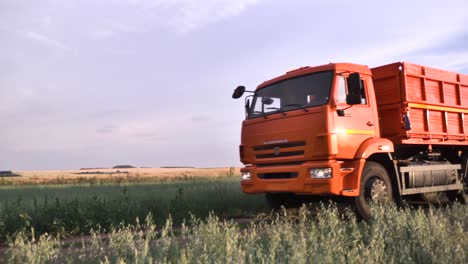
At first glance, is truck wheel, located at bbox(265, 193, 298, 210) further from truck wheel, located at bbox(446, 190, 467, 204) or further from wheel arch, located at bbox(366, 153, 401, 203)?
truck wheel, located at bbox(446, 190, 467, 204)

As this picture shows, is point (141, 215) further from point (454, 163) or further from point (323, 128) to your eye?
point (454, 163)

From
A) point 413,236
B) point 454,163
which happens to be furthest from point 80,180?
point 413,236

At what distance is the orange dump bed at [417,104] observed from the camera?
9773mm

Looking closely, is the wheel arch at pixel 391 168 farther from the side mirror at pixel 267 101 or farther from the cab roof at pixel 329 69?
the side mirror at pixel 267 101

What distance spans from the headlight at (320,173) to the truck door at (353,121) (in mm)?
367

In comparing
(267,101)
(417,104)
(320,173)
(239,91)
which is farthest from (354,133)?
(239,91)

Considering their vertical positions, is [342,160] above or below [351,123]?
below

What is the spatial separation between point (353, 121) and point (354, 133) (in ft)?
0.78

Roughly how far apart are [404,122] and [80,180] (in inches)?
996

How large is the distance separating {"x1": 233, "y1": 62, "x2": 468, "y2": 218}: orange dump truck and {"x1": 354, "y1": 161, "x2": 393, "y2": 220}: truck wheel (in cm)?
2

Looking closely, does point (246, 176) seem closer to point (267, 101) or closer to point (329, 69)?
point (267, 101)

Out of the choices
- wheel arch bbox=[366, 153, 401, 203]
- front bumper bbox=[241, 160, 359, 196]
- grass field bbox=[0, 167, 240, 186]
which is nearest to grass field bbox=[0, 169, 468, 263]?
front bumper bbox=[241, 160, 359, 196]

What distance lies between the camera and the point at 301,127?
855cm

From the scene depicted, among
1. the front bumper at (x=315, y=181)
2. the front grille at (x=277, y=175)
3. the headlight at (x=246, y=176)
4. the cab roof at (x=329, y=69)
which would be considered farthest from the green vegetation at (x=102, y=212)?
the cab roof at (x=329, y=69)
